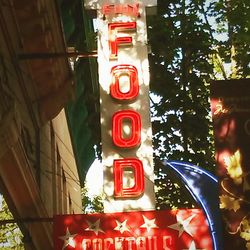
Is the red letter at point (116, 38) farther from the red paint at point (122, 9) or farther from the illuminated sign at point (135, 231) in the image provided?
the illuminated sign at point (135, 231)

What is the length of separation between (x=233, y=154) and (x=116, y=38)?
419 centimetres

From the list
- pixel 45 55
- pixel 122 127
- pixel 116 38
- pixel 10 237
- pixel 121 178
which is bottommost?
pixel 121 178

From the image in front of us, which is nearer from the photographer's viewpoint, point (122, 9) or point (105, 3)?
point (122, 9)

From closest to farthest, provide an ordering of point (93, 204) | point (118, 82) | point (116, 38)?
point (118, 82)
point (116, 38)
point (93, 204)

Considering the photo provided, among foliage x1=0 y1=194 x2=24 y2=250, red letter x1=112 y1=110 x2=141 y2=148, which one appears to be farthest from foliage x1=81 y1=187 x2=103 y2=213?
red letter x1=112 y1=110 x2=141 y2=148

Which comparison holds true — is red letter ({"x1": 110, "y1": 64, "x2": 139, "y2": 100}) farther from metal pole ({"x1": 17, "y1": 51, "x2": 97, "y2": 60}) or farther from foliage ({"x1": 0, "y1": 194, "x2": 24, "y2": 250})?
foliage ({"x1": 0, "y1": 194, "x2": 24, "y2": 250})

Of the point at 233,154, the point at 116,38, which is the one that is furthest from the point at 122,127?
the point at 233,154

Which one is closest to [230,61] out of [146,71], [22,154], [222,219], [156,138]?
[156,138]

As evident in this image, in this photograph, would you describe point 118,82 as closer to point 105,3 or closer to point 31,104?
point 105,3

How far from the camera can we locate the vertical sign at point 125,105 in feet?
31.6

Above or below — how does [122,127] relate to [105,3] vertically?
below

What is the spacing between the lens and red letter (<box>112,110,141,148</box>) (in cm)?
1004

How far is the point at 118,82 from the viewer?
1066cm

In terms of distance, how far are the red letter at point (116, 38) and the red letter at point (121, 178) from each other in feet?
6.84
